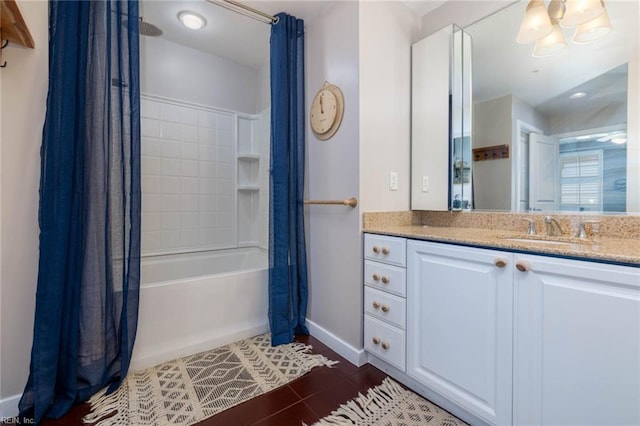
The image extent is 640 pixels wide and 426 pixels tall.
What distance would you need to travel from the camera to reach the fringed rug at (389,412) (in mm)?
1260

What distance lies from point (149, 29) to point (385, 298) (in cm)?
281

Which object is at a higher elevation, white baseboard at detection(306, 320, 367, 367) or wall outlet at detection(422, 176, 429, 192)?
wall outlet at detection(422, 176, 429, 192)

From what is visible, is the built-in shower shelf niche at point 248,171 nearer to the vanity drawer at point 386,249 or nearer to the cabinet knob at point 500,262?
the vanity drawer at point 386,249

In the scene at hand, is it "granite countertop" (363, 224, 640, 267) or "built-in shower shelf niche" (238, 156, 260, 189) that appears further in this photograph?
"built-in shower shelf niche" (238, 156, 260, 189)

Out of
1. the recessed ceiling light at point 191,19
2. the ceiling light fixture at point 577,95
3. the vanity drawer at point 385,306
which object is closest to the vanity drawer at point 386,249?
the vanity drawer at point 385,306

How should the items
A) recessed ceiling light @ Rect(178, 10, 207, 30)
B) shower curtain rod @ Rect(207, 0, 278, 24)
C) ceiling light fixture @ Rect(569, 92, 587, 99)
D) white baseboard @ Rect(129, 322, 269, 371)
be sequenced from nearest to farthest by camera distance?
ceiling light fixture @ Rect(569, 92, 587, 99)
white baseboard @ Rect(129, 322, 269, 371)
shower curtain rod @ Rect(207, 0, 278, 24)
recessed ceiling light @ Rect(178, 10, 207, 30)

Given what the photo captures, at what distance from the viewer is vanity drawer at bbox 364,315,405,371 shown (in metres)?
1.49

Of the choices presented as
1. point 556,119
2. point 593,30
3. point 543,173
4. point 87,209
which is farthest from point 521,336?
point 87,209

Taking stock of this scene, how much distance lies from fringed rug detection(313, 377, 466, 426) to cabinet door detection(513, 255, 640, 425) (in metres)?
0.35

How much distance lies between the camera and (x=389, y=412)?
1.32 m

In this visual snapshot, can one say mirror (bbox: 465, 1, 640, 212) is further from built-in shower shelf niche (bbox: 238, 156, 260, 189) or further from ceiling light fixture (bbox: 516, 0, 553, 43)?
built-in shower shelf niche (bbox: 238, 156, 260, 189)

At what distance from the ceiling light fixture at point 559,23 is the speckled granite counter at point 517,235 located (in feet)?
2.99

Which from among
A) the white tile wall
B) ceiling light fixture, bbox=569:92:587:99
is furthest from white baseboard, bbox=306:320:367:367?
ceiling light fixture, bbox=569:92:587:99

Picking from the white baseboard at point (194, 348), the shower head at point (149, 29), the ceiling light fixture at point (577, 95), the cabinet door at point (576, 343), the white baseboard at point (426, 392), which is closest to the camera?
the cabinet door at point (576, 343)
